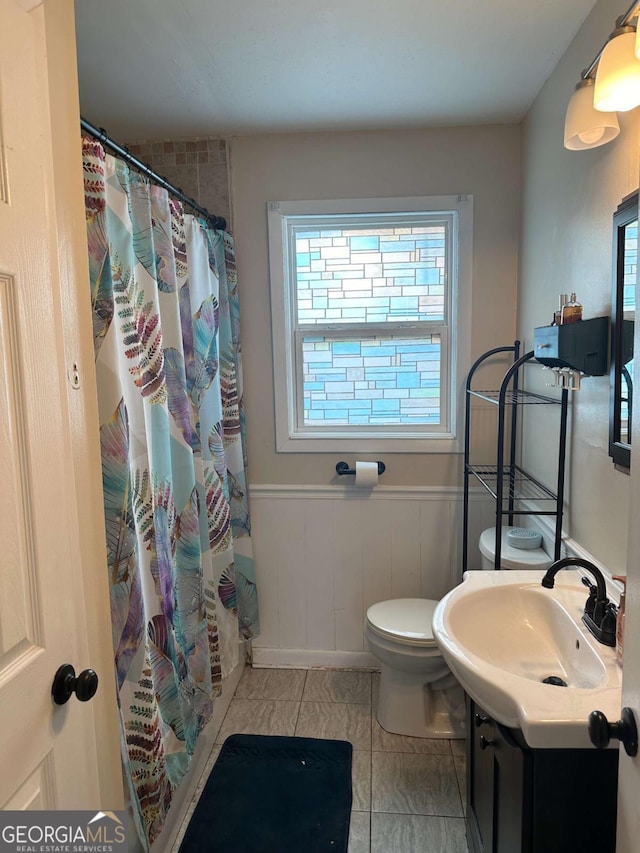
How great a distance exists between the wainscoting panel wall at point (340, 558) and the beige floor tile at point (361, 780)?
557 mm

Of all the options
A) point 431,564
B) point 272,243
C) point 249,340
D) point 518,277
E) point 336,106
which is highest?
point 336,106

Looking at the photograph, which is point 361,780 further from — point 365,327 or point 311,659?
point 365,327

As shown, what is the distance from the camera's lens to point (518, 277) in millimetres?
2336

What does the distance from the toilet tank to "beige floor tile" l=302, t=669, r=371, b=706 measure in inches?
33.7

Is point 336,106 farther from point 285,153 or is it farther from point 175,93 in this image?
point 175,93

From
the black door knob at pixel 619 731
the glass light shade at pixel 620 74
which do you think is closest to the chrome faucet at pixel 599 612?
the black door knob at pixel 619 731

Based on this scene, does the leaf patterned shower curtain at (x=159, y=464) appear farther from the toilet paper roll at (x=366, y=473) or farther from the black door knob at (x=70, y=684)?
the toilet paper roll at (x=366, y=473)

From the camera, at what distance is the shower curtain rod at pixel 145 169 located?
1297mm

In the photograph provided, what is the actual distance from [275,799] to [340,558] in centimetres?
99

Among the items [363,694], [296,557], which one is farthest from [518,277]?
[363,694]

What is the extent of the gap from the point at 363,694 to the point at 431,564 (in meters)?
0.64

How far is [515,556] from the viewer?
6.29 ft

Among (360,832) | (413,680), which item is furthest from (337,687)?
(360,832)

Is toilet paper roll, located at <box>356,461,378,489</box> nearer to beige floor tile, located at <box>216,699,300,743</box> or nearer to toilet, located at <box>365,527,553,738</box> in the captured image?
toilet, located at <box>365,527,553,738</box>
